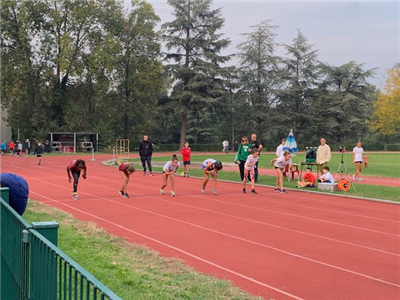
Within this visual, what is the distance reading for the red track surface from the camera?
605cm

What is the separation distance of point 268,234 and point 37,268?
6.13m

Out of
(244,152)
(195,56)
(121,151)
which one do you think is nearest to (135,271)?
(244,152)

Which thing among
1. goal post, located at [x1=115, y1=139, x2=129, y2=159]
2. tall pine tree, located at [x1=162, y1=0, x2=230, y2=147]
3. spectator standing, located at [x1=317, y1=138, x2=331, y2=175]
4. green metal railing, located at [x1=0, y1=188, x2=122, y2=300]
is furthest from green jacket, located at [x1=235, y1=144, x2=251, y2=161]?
tall pine tree, located at [x1=162, y1=0, x2=230, y2=147]

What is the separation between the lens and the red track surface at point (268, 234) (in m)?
6.05

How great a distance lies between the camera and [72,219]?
998 cm

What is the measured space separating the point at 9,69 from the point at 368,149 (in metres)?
51.7

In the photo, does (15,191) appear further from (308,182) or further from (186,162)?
(186,162)

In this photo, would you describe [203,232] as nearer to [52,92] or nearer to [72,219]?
[72,219]

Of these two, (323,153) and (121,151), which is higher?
(323,153)

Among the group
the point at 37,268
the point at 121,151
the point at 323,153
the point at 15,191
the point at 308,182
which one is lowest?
the point at 308,182

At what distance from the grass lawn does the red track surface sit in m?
0.39

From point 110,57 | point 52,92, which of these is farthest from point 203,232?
point 52,92

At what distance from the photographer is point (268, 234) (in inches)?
352

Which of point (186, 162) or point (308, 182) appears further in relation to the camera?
point (186, 162)
